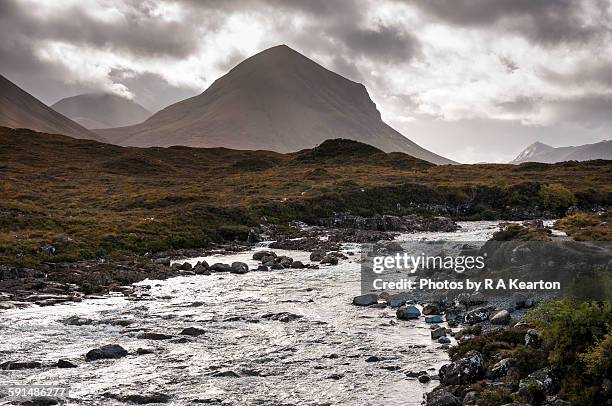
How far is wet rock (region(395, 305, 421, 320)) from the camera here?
85.8 ft

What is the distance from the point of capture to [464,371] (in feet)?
56.0

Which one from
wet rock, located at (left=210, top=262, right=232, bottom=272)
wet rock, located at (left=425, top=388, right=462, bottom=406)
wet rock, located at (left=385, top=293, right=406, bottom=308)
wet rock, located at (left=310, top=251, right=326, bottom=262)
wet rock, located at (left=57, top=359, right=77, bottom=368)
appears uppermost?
wet rock, located at (left=310, top=251, right=326, bottom=262)

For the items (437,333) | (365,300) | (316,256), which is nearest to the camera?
(437,333)

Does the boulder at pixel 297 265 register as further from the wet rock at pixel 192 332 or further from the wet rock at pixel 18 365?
the wet rock at pixel 18 365

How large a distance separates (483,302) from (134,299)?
20.9 metres

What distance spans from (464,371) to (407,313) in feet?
29.9

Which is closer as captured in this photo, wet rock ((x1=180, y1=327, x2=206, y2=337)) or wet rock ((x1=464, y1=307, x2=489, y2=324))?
wet rock ((x1=180, y1=327, x2=206, y2=337))

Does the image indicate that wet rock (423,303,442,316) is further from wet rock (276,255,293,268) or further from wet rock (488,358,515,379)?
wet rock (276,255,293,268)

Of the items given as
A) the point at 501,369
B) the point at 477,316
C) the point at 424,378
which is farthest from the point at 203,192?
the point at 501,369

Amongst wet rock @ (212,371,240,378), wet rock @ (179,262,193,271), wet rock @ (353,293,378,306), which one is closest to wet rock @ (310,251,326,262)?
wet rock @ (179,262,193,271)

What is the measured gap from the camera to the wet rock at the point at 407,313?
2614cm

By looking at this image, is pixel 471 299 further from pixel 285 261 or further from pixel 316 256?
pixel 316 256

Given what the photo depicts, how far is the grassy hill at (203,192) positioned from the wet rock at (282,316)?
21886 millimetres

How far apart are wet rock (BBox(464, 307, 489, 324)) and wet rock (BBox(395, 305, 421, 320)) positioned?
8.70 feet
